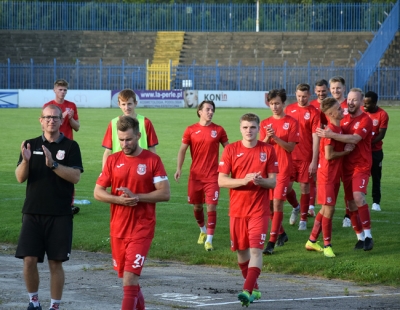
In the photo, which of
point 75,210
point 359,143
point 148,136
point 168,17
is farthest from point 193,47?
point 148,136

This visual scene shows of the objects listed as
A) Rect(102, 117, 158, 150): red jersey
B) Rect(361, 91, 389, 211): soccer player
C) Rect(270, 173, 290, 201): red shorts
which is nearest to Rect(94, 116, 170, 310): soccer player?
Rect(102, 117, 158, 150): red jersey

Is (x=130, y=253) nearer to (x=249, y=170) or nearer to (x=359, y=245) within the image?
(x=249, y=170)

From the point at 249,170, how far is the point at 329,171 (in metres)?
2.81

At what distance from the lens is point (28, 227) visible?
794cm

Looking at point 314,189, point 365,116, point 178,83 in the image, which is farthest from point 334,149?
point 178,83

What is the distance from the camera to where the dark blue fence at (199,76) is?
166ft

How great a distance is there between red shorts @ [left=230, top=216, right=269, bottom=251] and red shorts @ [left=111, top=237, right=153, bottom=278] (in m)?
1.44

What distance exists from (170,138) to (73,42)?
32804 mm

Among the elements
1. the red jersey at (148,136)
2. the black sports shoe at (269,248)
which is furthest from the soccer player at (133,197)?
the black sports shoe at (269,248)

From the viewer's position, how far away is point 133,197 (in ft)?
24.4

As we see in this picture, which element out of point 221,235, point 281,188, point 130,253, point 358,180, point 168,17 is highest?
point 168,17

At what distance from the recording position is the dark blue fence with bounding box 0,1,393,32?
6109cm

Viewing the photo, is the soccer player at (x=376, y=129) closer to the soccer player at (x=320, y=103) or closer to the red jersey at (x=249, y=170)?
the soccer player at (x=320, y=103)

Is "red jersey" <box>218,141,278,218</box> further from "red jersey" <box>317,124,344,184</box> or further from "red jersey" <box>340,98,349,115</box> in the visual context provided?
"red jersey" <box>340,98,349,115</box>
